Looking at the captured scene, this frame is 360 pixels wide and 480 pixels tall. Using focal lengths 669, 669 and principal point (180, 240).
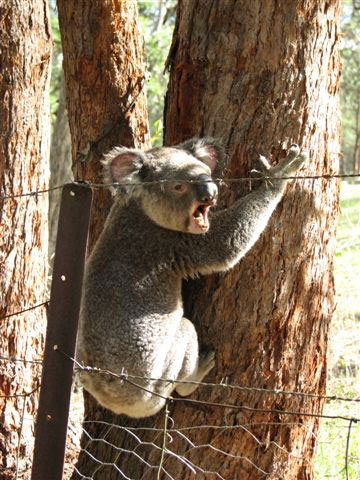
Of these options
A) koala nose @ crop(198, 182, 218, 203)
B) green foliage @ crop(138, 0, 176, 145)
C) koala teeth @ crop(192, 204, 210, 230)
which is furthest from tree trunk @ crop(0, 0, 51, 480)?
green foliage @ crop(138, 0, 176, 145)

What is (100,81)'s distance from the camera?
4.24 meters

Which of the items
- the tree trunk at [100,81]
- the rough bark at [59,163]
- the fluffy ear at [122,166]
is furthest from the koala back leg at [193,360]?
the rough bark at [59,163]

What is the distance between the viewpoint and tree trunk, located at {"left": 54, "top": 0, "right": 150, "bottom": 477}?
13.9 feet

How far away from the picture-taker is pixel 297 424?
10.5 ft

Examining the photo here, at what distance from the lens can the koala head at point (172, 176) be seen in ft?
11.1

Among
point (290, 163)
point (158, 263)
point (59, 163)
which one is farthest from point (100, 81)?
point (59, 163)

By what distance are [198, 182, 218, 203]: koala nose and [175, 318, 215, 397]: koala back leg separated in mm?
627

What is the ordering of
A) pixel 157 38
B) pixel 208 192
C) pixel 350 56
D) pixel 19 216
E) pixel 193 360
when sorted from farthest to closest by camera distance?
pixel 350 56, pixel 157 38, pixel 19 216, pixel 193 360, pixel 208 192

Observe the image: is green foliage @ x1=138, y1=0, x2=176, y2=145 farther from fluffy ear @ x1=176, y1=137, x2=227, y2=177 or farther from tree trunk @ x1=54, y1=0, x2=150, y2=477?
fluffy ear @ x1=176, y1=137, x2=227, y2=177

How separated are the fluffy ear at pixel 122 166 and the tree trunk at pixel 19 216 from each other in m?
1.08

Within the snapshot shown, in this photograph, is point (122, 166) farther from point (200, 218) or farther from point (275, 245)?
point (275, 245)

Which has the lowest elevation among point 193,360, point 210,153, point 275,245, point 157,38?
point 193,360

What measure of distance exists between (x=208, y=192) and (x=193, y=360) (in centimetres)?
83

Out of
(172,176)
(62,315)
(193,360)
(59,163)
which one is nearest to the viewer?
(62,315)
